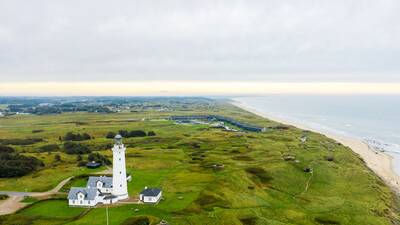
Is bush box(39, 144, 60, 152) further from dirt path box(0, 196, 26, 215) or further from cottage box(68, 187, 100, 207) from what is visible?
cottage box(68, 187, 100, 207)

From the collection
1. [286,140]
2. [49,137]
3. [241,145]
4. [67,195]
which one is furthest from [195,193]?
[49,137]

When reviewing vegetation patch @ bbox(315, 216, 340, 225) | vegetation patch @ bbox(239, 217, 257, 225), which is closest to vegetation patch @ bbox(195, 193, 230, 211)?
vegetation patch @ bbox(239, 217, 257, 225)

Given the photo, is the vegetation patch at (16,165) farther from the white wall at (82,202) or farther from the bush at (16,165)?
the white wall at (82,202)

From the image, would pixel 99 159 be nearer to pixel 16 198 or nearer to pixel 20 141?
pixel 16 198

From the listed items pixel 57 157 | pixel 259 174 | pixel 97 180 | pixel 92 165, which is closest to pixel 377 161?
pixel 259 174

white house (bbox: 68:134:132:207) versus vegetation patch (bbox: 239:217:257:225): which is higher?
white house (bbox: 68:134:132:207)
